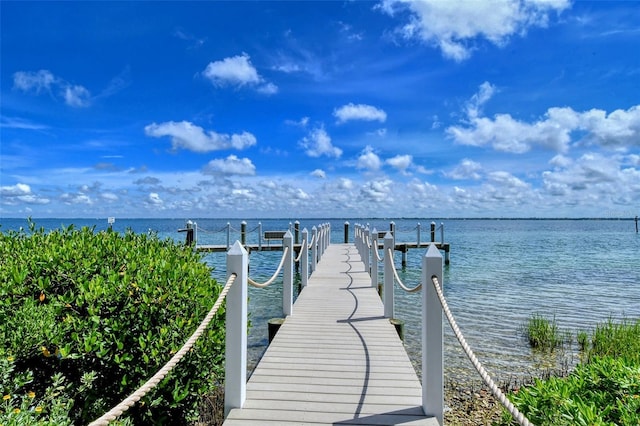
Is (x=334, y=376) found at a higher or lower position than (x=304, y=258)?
lower

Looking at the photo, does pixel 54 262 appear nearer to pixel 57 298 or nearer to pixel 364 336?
pixel 57 298

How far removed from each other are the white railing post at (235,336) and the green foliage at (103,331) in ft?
0.64

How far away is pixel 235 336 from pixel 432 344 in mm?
1941

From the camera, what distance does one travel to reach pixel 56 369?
11.0ft

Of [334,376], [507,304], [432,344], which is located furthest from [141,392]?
[507,304]

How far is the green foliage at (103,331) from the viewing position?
10.7 ft

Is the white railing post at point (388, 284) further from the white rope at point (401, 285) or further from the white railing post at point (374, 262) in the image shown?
the white railing post at point (374, 262)

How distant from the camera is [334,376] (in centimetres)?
477

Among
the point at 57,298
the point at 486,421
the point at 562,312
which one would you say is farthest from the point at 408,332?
the point at 57,298

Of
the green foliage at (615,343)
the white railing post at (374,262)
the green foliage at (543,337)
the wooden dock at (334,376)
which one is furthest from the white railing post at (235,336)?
the green foliage at (543,337)

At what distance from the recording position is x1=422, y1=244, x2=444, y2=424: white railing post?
3.79 m

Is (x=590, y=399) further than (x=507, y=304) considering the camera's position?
No

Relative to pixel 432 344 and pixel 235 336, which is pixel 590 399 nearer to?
pixel 432 344

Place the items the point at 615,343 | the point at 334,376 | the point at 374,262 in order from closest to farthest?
the point at 334,376 < the point at 615,343 < the point at 374,262
